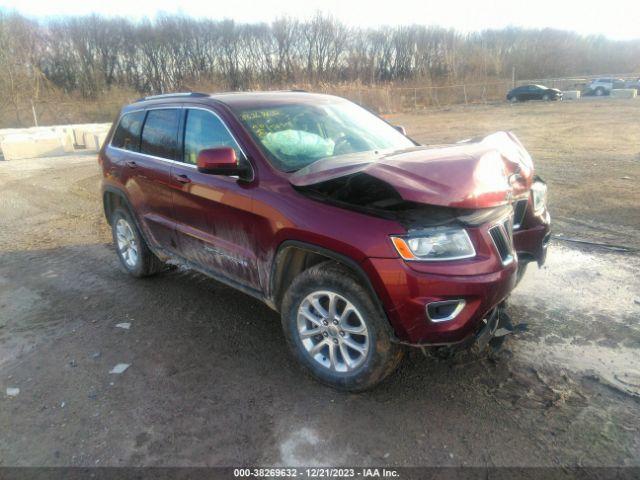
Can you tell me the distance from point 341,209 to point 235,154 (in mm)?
1046

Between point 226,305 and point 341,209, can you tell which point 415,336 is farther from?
point 226,305

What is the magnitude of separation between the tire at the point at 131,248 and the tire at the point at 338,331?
2368mm

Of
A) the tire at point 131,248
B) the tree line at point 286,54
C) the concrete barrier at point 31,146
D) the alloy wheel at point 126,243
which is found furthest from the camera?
the tree line at point 286,54

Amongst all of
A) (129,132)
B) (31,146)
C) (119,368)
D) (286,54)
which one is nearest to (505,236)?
(119,368)

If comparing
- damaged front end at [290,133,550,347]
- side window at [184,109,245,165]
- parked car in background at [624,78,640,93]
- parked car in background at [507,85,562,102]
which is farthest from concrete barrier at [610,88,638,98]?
side window at [184,109,245,165]

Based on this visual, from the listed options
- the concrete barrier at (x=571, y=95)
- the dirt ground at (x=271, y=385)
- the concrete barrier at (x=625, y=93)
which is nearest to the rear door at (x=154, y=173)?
the dirt ground at (x=271, y=385)

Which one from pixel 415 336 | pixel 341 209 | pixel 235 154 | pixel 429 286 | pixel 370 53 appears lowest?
pixel 415 336

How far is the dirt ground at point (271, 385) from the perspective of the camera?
8.78 feet

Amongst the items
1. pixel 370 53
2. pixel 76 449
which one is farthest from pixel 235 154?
pixel 370 53

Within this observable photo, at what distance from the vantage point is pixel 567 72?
62.5 meters

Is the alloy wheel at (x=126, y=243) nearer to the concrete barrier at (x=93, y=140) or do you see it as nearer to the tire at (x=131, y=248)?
the tire at (x=131, y=248)

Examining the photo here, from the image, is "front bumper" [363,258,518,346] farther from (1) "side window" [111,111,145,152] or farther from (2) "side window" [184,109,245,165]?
(1) "side window" [111,111,145,152]

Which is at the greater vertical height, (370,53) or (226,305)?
(370,53)

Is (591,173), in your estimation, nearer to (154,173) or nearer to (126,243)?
(154,173)
